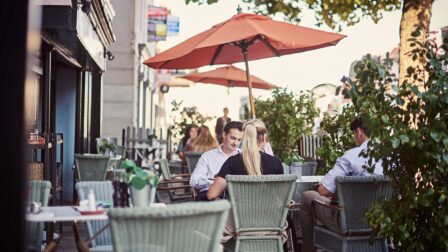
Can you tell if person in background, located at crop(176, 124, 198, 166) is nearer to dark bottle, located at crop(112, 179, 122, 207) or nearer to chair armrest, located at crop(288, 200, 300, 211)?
chair armrest, located at crop(288, 200, 300, 211)

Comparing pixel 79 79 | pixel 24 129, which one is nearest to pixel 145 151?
pixel 79 79

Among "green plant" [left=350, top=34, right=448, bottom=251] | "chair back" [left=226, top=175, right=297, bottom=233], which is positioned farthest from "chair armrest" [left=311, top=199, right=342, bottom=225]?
"green plant" [left=350, top=34, right=448, bottom=251]

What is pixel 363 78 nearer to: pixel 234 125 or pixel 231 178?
pixel 231 178

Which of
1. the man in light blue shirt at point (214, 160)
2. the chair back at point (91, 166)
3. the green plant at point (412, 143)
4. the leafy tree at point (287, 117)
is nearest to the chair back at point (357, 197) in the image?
the green plant at point (412, 143)

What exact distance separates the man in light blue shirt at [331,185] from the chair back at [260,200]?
0.62 meters

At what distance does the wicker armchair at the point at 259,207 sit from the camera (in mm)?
5531

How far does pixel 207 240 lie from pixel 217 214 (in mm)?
152

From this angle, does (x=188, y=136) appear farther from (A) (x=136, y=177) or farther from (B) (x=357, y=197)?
(A) (x=136, y=177)

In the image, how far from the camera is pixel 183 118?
62.1 ft

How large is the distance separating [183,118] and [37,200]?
532 inches

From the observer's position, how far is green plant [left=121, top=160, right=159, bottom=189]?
450 cm

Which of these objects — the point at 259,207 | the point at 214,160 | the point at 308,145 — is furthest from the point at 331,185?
the point at 308,145

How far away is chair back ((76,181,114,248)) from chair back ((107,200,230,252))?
160 cm

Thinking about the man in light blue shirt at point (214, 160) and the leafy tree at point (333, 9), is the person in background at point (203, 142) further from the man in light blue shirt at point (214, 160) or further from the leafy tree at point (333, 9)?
the man in light blue shirt at point (214, 160)
